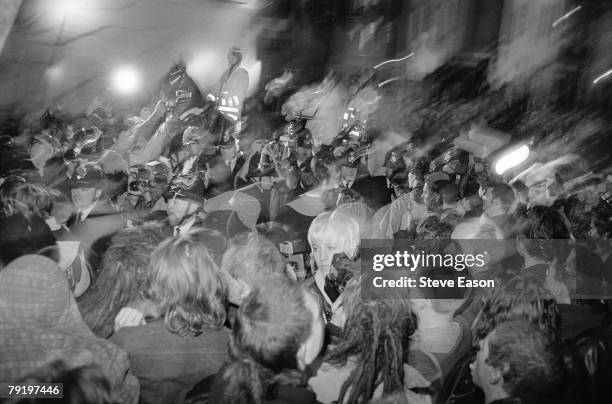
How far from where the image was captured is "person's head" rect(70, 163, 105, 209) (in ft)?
7.72

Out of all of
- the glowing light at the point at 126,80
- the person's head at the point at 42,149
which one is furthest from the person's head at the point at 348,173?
the person's head at the point at 42,149

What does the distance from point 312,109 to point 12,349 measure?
70.9 inches

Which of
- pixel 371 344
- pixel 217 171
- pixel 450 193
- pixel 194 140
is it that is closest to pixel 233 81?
pixel 194 140

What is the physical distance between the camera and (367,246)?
2.82 meters

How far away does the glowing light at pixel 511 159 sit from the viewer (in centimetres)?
321

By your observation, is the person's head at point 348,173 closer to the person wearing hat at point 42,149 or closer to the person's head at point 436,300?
the person's head at point 436,300

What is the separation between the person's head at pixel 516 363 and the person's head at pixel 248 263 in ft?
4.15

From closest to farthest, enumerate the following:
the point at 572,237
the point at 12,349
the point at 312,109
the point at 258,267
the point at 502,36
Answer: the point at 12,349 → the point at 258,267 → the point at 312,109 → the point at 502,36 → the point at 572,237

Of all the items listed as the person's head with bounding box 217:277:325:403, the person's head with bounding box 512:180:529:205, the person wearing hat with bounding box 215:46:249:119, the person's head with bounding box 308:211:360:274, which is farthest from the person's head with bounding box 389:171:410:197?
the person wearing hat with bounding box 215:46:249:119

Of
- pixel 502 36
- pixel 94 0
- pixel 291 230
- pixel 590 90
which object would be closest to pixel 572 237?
pixel 590 90

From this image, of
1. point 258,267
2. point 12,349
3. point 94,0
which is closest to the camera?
point 12,349

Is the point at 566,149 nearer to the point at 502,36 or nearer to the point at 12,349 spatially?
the point at 502,36

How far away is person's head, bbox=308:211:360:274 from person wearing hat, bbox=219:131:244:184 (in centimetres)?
49

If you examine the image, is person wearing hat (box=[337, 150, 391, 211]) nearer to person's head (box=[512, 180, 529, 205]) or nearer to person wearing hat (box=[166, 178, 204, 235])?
person wearing hat (box=[166, 178, 204, 235])
